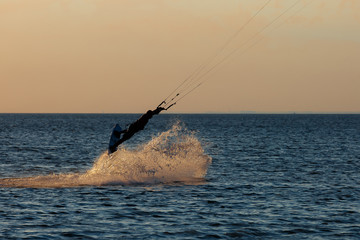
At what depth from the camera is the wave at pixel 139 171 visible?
30531 millimetres

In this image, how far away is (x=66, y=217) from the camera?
70.4 feet

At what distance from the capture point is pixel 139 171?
3225cm

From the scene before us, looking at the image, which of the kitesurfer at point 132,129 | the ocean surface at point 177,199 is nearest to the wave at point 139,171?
the ocean surface at point 177,199

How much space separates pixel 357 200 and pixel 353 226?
5.57 m

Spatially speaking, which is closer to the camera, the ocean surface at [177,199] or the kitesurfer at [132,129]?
the ocean surface at [177,199]

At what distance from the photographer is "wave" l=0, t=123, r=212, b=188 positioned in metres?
30.5

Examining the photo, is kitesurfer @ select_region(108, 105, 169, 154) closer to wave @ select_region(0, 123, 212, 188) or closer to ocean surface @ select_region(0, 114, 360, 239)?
wave @ select_region(0, 123, 212, 188)

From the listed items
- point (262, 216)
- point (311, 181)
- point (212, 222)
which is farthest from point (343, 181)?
point (212, 222)

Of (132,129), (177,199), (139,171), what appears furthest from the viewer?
(139,171)

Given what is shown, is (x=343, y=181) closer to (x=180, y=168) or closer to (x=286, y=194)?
(x=286, y=194)

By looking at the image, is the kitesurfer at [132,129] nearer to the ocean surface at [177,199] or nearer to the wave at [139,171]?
the wave at [139,171]

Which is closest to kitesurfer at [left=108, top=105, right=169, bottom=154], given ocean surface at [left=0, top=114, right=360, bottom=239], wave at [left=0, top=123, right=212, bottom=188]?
wave at [left=0, top=123, right=212, bottom=188]

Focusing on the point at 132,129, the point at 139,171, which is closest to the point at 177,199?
the point at 132,129

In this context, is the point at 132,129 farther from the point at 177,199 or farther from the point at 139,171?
the point at 177,199
